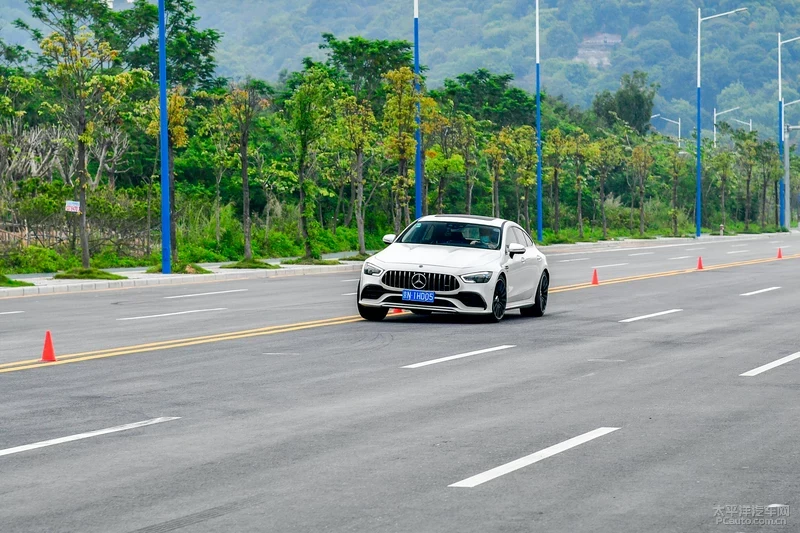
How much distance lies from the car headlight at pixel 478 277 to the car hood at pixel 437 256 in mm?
171

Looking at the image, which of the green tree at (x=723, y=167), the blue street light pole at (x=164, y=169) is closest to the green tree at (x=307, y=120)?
the blue street light pole at (x=164, y=169)

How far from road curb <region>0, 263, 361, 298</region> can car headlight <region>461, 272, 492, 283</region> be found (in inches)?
457

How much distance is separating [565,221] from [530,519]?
230 ft

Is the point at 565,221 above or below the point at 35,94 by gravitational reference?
below

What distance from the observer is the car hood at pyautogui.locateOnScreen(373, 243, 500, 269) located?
63.0 feet

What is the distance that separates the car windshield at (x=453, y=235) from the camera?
20.5 meters

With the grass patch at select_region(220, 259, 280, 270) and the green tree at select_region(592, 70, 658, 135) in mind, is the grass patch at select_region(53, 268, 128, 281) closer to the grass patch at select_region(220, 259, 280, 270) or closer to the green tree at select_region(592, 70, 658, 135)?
the grass patch at select_region(220, 259, 280, 270)

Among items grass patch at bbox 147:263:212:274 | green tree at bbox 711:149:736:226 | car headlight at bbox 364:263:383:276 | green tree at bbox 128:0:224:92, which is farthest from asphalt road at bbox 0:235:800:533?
green tree at bbox 711:149:736:226

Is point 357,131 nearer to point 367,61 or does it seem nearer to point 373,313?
point 367,61

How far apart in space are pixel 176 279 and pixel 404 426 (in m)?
22.1

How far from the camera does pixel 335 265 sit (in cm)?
3931

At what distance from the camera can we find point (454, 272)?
748 inches

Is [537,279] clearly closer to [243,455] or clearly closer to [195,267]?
[243,455]

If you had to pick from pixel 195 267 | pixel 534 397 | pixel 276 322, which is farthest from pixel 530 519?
pixel 195 267
